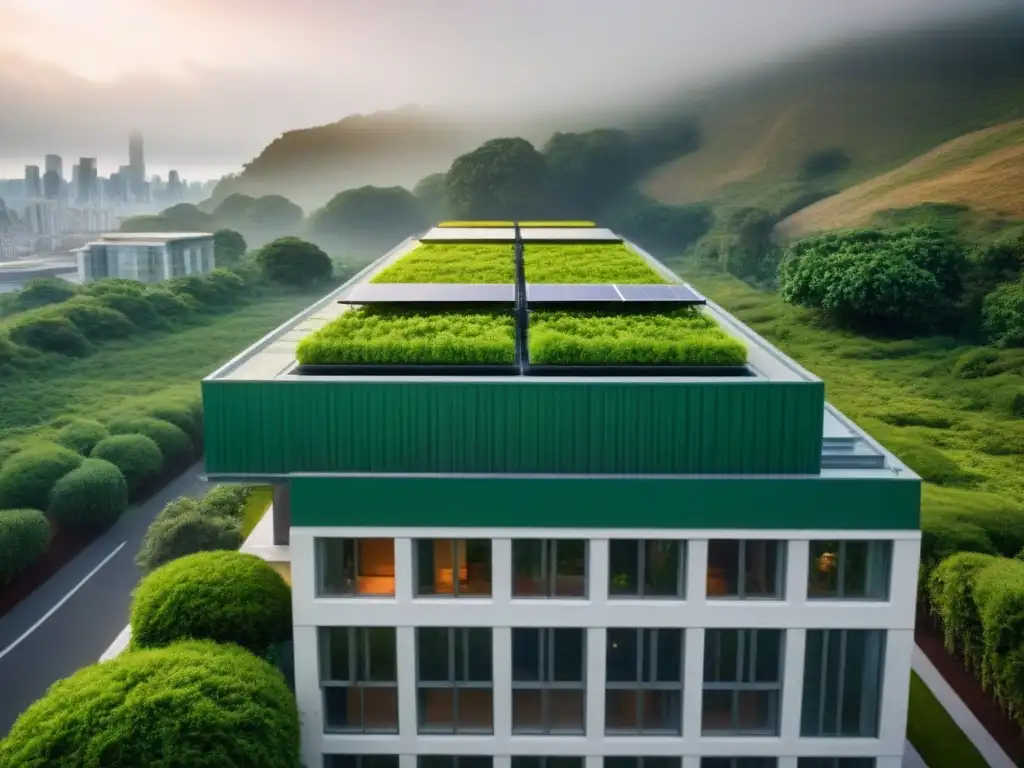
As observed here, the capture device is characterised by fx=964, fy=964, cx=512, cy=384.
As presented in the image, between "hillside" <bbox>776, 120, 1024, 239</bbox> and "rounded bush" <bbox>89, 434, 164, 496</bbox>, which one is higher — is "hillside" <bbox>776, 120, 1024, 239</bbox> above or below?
above

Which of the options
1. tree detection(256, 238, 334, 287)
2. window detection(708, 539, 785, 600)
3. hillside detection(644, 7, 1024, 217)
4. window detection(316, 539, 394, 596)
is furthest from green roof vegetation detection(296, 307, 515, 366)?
hillside detection(644, 7, 1024, 217)

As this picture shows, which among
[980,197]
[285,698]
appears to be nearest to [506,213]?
[980,197]

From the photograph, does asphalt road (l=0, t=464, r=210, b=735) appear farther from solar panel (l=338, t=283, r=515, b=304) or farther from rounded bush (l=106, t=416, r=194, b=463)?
solar panel (l=338, t=283, r=515, b=304)

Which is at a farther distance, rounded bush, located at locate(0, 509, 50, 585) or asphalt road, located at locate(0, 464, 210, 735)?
rounded bush, located at locate(0, 509, 50, 585)

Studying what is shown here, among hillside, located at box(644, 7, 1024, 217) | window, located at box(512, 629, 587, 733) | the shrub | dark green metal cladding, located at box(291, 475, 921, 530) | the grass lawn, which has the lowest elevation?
the grass lawn

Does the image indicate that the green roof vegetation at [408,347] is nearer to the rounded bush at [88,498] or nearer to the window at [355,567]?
the window at [355,567]

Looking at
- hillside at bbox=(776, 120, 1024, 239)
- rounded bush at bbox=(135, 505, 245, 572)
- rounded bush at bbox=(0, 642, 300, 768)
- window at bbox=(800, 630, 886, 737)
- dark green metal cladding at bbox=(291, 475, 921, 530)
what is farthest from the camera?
hillside at bbox=(776, 120, 1024, 239)

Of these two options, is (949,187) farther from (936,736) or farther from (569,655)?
(569,655)
